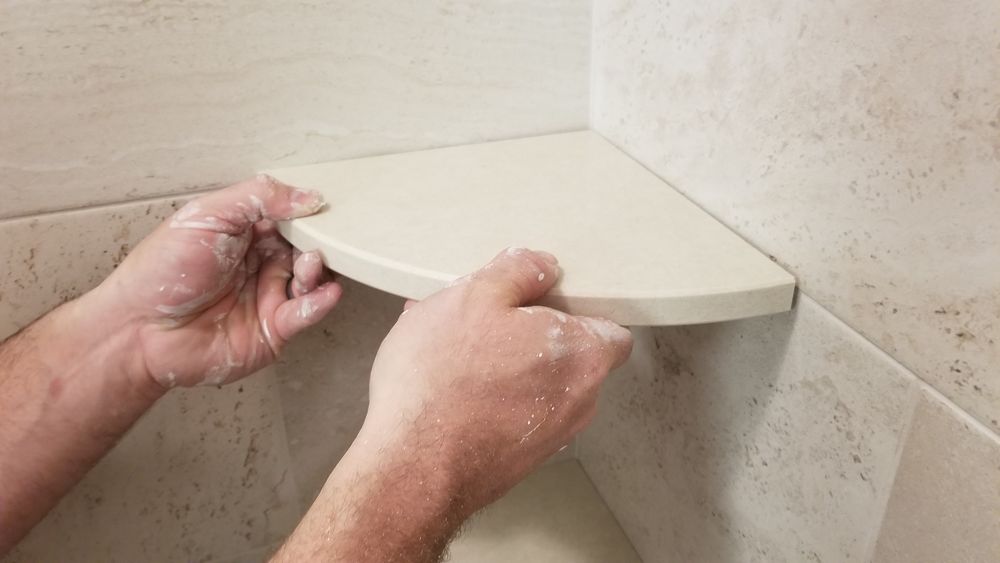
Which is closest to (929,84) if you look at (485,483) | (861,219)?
(861,219)

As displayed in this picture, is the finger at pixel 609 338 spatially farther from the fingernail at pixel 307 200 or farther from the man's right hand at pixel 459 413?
the fingernail at pixel 307 200

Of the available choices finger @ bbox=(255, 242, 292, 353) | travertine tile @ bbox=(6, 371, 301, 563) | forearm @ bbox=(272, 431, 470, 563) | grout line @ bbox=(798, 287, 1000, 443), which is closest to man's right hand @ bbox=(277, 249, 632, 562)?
forearm @ bbox=(272, 431, 470, 563)

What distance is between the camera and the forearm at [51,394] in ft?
2.08

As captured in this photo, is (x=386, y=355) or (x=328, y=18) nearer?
(x=386, y=355)

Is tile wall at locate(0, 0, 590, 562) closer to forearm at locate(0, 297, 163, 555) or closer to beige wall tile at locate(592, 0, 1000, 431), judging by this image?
forearm at locate(0, 297, 163, 555)

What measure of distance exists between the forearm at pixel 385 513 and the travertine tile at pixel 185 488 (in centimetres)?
36

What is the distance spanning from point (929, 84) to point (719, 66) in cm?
19

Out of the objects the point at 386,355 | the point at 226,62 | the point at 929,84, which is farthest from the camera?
the point at 226,62

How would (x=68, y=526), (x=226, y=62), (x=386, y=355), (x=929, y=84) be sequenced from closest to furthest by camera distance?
(x=929, y=84)
(x=386, y=355)
(x=226, y=62)
(x=68, y=526)

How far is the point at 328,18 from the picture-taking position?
25.4 inches

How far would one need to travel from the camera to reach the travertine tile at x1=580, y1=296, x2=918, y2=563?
47 cm

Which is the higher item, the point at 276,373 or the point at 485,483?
the point at 485,483

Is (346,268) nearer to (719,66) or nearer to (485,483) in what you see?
(485,483)

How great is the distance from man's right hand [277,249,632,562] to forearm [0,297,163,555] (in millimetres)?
315
